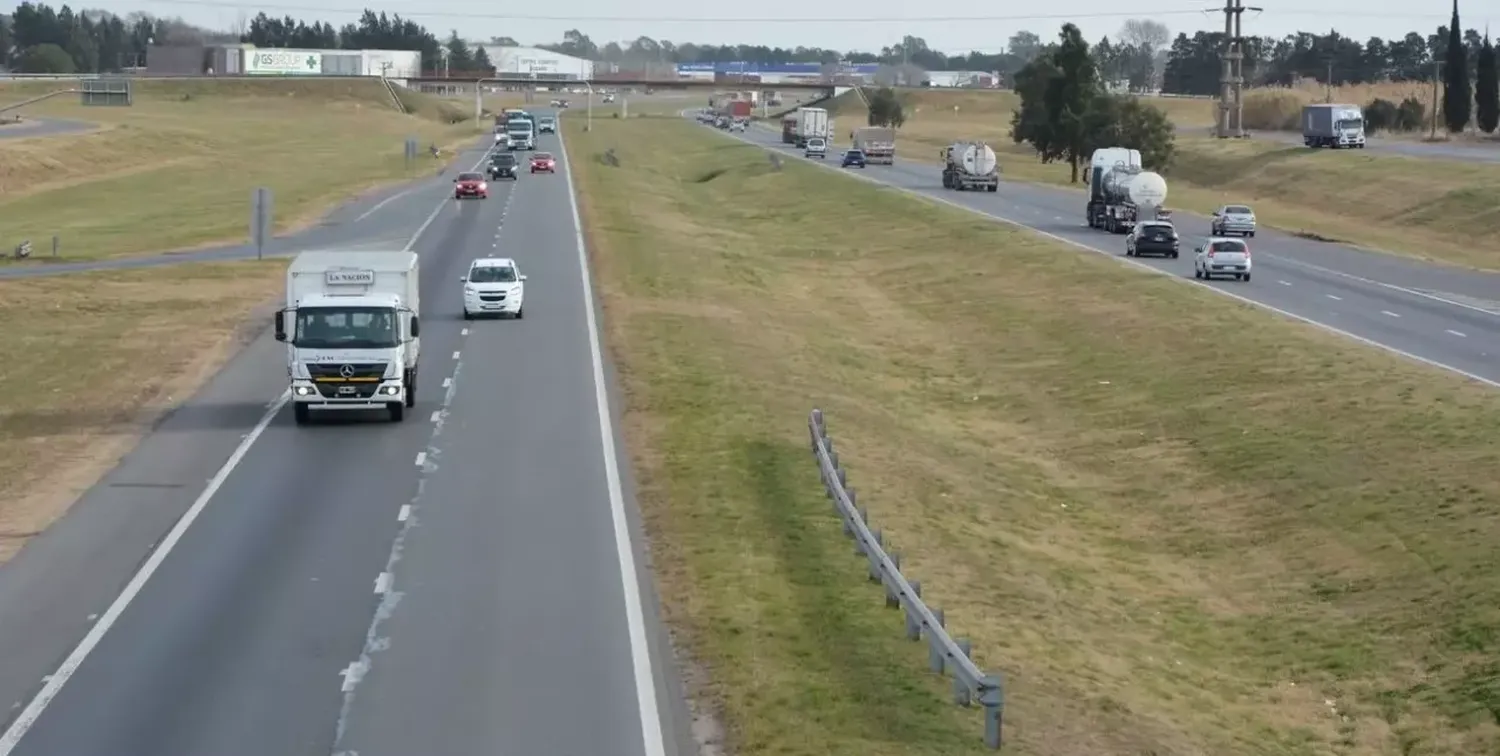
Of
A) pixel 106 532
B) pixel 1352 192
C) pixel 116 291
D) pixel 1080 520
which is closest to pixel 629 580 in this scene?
pixel 106 532

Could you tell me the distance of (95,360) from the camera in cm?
4425

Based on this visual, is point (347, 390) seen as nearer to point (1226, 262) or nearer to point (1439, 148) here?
point (1226, 262)

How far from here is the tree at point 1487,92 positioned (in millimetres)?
133000

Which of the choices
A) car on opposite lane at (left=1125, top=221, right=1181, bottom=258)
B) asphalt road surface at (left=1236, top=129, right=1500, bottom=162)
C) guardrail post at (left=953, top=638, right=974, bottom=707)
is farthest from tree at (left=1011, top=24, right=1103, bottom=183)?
guardrail post at (left=953, top=638, right=974, bottom=707)

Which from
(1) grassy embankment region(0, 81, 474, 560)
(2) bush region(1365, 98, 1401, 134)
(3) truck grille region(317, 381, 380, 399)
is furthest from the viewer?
(2) bush region(1365, 98, 1401, 134)

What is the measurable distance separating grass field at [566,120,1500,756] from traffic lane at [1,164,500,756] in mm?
3591

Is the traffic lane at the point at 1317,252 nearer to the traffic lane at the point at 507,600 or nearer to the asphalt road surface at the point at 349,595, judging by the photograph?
the traffic lane at the point at 507,600

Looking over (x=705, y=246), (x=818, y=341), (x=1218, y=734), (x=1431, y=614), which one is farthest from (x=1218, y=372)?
(x=705, y=246)

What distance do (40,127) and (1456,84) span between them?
104 metres

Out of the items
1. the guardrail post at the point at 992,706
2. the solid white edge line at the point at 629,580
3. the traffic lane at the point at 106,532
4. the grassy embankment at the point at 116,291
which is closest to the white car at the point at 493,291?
the solid white edge line at the point at 629,580

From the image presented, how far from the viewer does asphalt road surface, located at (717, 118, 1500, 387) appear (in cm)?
4625

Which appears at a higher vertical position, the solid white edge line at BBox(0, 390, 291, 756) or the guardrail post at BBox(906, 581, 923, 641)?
the guardrail post at BBox(906, 581, 923, 641)

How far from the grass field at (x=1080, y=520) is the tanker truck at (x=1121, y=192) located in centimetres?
2328

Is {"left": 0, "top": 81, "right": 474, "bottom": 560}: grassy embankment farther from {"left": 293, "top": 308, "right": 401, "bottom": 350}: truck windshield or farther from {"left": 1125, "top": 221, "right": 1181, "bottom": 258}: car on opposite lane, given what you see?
{"left": 1125, "top": 221, "right": 1181, "bottom": 258}: car on opposite lane
